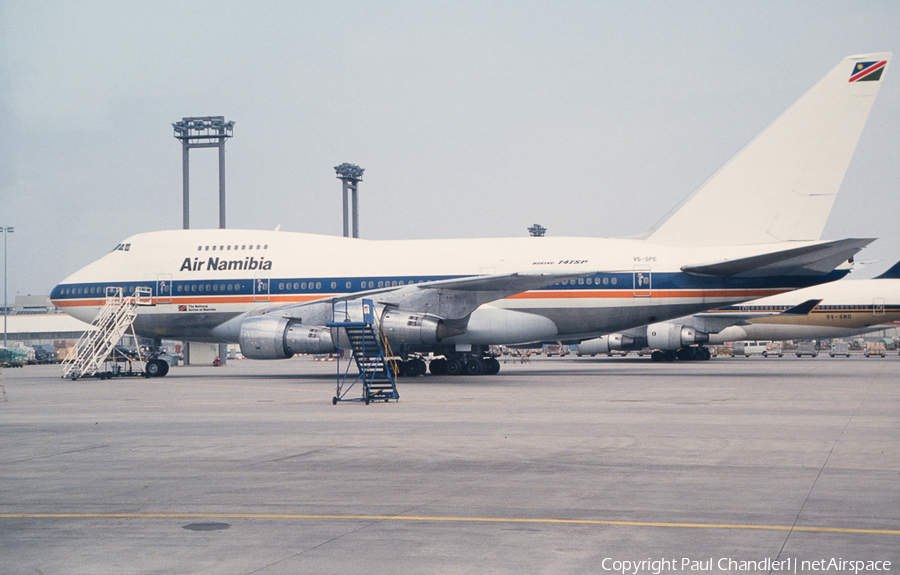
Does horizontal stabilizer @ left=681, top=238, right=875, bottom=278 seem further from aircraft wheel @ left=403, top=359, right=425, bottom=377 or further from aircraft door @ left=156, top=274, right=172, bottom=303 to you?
aircraft door @ left=156, top=274, right=172, bottom=303

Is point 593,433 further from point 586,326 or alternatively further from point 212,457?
point 586,326

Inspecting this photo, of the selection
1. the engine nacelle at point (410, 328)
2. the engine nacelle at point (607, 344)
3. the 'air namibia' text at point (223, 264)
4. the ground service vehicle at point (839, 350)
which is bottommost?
the ground service vehicle at point (839, 350)

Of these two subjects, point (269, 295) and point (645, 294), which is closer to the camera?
point (645, 294)

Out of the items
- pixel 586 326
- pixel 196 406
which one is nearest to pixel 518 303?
pixel 586 326

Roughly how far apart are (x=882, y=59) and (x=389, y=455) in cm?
2360

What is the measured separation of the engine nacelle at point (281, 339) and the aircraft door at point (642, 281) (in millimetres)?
11111

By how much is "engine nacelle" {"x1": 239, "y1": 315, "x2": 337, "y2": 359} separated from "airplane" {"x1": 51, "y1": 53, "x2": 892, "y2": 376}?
50mm

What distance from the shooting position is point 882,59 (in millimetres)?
25703

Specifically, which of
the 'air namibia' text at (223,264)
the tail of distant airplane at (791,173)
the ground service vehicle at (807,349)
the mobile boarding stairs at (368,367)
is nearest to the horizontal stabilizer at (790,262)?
the tail of distant airplane at (791,173)

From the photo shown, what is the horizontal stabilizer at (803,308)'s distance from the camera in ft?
159

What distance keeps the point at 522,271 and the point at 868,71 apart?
44.0 feet

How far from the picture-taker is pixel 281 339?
2719cm

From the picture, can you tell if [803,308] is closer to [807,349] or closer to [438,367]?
[807,349]

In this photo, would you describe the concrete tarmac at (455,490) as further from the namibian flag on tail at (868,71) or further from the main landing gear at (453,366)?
the namibian flag on tail at (868,71)
